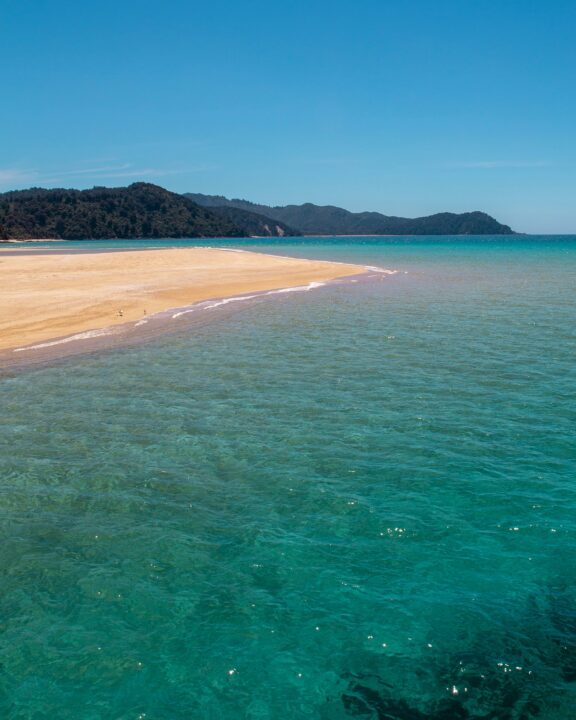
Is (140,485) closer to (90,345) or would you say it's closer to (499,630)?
(499,630)

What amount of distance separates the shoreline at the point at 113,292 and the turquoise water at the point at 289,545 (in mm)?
6305

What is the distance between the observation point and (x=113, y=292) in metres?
32.4

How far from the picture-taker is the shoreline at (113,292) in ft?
70.1

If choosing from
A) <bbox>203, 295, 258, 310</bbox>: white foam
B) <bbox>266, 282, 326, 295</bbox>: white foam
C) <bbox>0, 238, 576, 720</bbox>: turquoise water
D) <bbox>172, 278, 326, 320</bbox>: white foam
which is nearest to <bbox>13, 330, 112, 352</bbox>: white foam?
<bbox>0, 238, 576, 720</bbox>: turquoise water

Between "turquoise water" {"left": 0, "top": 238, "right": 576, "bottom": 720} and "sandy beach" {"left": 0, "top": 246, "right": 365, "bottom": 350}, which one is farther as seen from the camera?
"sandy beach" {"left": 0, "top": 246, "right": 365, "bottom": 350}

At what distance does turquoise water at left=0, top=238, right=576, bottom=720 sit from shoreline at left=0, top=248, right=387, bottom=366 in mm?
6305

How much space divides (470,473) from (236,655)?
17.2 feet

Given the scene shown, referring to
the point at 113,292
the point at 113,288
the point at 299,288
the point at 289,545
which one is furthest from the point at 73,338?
the point at 299,288

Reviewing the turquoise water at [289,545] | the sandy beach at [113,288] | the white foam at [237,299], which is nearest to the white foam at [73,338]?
the sandy beach at [113,288]

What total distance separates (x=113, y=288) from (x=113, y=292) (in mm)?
A: 2067

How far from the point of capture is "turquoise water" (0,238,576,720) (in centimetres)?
532

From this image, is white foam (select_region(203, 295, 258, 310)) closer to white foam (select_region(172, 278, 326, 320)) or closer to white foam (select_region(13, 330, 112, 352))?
white foam (select_region(172, 278, 326, 320))

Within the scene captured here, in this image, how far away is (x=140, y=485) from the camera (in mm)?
9344

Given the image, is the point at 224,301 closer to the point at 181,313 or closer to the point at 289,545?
the point at 181,313
